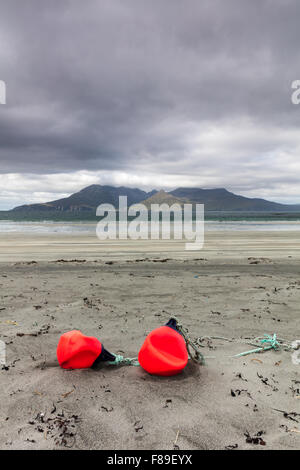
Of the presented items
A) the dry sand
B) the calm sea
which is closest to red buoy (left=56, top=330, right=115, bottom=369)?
the dry sand

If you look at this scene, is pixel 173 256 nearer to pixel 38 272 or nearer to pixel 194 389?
pixel 38 272

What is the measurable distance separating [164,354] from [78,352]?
3.09 ft

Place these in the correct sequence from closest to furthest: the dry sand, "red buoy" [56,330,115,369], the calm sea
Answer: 1. the dry sand
2. "red buoy" [56,330,115,369]
3. the calm sea

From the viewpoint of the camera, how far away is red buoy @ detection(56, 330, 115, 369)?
10.8ft

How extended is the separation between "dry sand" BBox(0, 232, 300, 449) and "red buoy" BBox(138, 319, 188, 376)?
105 millimetres

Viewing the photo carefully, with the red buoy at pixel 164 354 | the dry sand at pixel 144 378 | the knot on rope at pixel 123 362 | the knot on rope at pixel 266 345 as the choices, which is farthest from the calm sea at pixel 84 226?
the red buoy at pixel 164 354

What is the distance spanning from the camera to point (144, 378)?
10.4ft

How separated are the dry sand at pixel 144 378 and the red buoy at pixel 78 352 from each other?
11 centimetres

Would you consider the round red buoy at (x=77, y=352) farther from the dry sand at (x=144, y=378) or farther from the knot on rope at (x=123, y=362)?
Result: the knot on rope at (x=123, y=362)

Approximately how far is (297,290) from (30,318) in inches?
240

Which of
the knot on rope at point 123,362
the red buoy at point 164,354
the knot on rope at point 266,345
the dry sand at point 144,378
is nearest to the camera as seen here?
the dry sand at point 144,378

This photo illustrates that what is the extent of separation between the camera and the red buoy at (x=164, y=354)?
317cm

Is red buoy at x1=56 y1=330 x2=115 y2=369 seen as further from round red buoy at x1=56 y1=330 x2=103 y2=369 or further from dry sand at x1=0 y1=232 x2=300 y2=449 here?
dry sand at x1=0 y1=232 x2=300 y2=449
